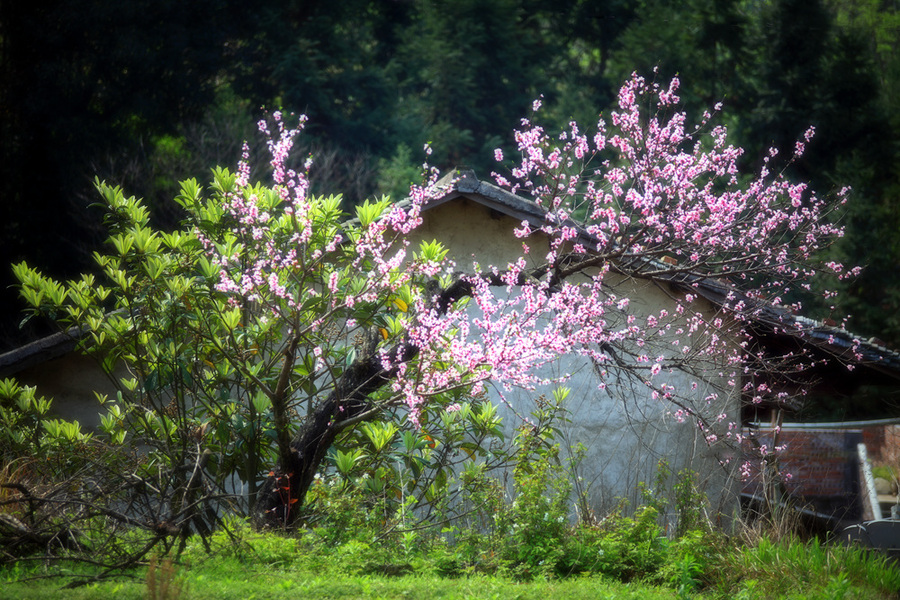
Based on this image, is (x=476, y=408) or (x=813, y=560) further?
(x=476, y=408)

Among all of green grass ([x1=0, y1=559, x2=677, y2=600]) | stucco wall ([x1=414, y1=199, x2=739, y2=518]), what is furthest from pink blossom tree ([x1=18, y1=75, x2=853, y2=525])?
stucco wall ([x1=414, y1=199, x2=739, y2=518])

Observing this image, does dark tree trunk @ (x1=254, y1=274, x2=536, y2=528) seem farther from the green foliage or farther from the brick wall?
the brick wall

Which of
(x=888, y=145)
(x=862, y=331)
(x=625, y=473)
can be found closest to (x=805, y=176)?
(x=888, y=145)

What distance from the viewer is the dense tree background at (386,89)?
59.8 feet

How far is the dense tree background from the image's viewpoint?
18219 millimetres

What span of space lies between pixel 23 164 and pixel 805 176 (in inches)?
714

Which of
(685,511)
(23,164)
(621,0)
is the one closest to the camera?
(685,511)

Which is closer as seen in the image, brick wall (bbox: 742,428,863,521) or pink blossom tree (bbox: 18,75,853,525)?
pink blossom tree (bbox: 18,75,853,525)

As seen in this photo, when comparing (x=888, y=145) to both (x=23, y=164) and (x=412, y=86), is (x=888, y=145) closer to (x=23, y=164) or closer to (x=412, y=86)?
(x=412, y=86)

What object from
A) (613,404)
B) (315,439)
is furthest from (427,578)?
(613,404)

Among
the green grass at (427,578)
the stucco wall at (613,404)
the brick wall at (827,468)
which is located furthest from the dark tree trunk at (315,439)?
the brick wall at (827,468)

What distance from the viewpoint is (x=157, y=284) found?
6691 mm

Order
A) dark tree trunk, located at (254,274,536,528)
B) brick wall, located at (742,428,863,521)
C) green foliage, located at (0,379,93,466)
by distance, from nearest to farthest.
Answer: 1. dark tree trunk, located at (254,274,536,528)
2. green foliage, located at (0,379,93,466)
3. brick wall, located at (742,428,863,521)

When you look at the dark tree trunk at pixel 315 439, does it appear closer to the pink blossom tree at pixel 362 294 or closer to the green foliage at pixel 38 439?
the pink blossom tree at pixel 362 294
